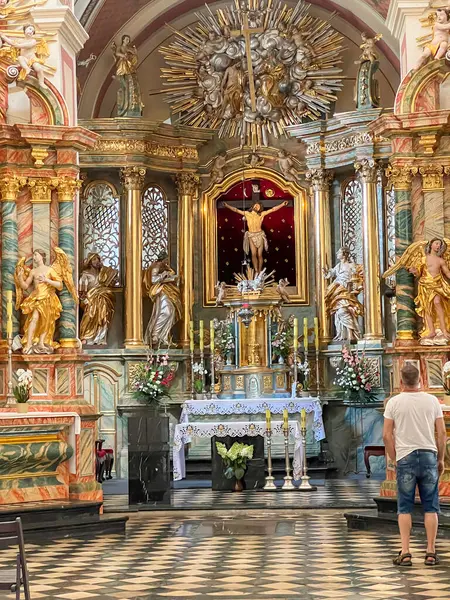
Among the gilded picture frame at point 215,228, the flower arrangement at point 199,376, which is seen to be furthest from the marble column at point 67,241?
the gilded picture frame at point 215,228

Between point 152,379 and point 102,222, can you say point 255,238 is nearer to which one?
point 102,222

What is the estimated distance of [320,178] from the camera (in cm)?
2108

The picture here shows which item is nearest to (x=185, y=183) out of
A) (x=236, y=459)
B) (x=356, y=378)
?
(x=356, y=378)

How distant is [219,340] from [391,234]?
11.3 feet

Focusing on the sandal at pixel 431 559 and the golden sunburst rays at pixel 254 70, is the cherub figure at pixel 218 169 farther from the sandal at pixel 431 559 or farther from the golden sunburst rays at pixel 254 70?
the sandal at pixel 431 559

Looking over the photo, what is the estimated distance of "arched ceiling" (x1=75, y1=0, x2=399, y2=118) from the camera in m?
21.1

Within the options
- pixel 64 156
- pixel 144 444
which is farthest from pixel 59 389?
pixel 64 156

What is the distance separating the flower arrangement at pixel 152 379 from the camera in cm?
1994

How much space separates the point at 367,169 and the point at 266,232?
7.78ft

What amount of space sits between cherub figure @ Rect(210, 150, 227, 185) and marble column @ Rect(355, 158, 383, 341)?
2.71 meters

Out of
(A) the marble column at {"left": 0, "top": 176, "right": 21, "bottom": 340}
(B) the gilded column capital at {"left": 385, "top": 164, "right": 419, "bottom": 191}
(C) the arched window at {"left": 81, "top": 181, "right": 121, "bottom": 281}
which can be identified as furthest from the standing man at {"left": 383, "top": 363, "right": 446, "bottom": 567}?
(C) the arched window at {"left": 81, "top": 181, "right": 121, "bottom": 281}

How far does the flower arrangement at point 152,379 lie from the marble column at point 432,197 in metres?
7.01

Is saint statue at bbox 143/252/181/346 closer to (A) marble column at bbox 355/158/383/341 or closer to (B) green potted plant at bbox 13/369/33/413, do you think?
(A) marble column at bbox 355/158/383/341

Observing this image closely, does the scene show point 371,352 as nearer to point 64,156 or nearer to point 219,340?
point 219,340
